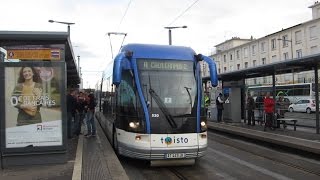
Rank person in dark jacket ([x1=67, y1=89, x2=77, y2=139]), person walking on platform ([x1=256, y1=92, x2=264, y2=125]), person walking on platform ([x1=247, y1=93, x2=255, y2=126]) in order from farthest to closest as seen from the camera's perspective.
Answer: person walking on platform ([x1=256, y1=92, x2=264, y2=125]) < person walking on platform ([x1=247, y1=93, x2=255, y2=126]) < person in dark jacket ([x1=67, y1=89, x2=77, y2=139])

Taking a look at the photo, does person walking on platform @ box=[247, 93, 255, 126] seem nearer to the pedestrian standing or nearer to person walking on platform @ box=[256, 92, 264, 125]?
person walking on platform @ box=[256, 92, 264, 125]

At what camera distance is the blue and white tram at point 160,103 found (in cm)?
1052

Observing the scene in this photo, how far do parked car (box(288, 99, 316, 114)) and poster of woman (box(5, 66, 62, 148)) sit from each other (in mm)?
36574

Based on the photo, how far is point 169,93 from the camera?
35.9ft

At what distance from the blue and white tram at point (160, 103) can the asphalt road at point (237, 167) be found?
1.32 ft

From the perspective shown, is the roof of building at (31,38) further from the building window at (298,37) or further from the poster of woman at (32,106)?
the building window at (298,37)

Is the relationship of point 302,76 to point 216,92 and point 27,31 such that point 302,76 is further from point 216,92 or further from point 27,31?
point 27,31

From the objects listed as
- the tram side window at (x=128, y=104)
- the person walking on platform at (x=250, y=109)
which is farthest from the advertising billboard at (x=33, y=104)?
the person walking on platform at (x=250, y=109)

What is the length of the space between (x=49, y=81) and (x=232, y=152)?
6.25 meters

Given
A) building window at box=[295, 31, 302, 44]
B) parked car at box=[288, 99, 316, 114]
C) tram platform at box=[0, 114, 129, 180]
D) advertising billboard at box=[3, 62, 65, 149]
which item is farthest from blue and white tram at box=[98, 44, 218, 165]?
building window at box=[295, 31, 302, 44]

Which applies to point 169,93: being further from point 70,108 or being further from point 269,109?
point 269,109

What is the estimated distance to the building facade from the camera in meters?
67.7

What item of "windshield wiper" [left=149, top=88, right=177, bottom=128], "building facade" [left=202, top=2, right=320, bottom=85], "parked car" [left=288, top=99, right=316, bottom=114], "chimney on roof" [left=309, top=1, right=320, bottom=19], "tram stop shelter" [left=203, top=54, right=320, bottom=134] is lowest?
"parked car" [left=288, top=99, right=316, bottom=114]

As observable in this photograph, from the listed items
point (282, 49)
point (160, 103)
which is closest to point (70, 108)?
point (160, 103)
